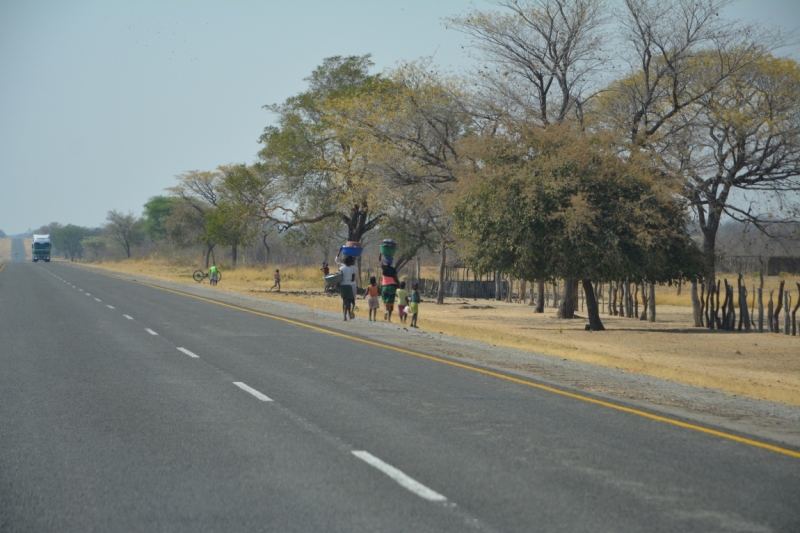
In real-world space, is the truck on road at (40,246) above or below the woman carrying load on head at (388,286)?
above

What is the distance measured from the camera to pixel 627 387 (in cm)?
1290

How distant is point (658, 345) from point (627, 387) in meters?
14.1

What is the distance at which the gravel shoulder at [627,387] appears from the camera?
→ 32.2 ft

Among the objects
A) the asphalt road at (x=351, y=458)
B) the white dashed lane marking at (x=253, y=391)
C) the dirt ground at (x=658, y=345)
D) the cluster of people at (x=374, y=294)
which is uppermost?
the cluster of people at (x=374, y=294)

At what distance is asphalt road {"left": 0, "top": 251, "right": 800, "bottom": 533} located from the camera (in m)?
5.82

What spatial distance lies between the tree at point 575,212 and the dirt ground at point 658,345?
2.34m

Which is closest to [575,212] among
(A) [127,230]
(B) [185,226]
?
(B) [185,226]

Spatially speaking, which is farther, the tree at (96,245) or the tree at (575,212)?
the tree at (96,245)

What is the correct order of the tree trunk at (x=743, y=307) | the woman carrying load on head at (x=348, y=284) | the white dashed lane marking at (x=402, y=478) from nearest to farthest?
the white dashed lane marking at (x=402, y=478), the woman carrying load on head at (x=348, y=284), the tree trunk at (x=743, y=307)

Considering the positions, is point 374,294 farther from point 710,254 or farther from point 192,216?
point 192,216

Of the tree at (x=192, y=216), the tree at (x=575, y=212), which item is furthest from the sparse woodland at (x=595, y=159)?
the tree at (x=192, y=216)

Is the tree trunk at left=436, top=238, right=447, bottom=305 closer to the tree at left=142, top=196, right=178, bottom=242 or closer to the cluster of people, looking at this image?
the cluster of people

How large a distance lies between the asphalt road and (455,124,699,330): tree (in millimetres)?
15617

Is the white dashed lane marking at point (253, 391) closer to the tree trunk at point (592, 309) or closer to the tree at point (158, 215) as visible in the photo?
the tree trunk at point (592, 309)
